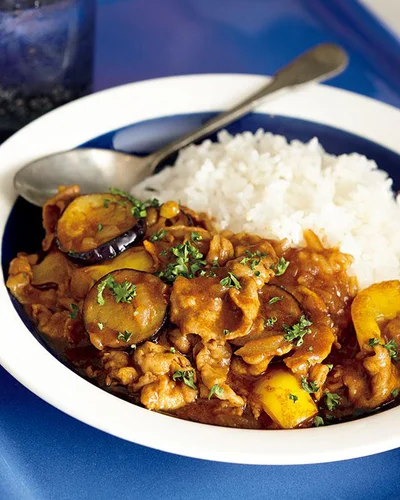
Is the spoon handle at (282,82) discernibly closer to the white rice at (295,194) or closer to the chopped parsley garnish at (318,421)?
the white rice at (295,194)

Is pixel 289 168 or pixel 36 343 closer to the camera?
pixel 36 343

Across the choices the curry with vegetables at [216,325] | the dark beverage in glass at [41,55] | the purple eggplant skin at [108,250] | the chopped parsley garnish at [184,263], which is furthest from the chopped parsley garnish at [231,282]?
the dark beverage in glass at [41,55]

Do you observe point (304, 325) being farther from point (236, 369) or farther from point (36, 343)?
point (36, 343)

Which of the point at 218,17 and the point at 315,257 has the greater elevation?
the point at 315,257

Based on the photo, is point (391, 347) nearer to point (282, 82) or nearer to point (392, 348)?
point (392, 348)

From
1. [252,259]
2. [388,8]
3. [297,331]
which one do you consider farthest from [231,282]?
[388,8]

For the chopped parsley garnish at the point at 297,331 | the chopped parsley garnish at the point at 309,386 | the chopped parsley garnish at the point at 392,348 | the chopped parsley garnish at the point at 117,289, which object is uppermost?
the chopped parsley garnish at the point at 392,348

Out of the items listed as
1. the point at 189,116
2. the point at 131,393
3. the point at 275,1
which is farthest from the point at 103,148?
the point at 275,1
